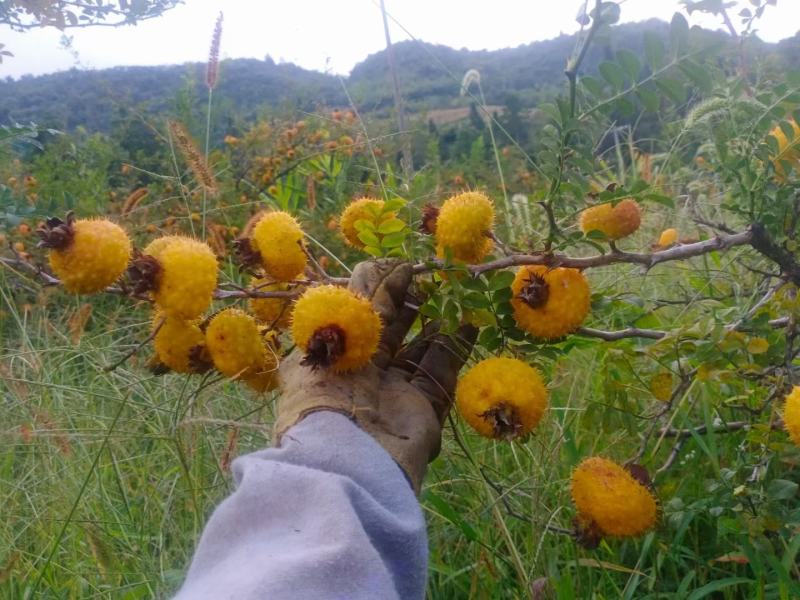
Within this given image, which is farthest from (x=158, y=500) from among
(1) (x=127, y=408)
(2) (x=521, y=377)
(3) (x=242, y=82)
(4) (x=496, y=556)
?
(3) (x=242, y=82)

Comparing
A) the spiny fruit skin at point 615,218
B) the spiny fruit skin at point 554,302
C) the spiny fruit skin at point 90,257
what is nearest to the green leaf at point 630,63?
the spiny fruit skin at point 615,218

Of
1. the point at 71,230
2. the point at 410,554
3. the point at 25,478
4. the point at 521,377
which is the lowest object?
the point at 25,478

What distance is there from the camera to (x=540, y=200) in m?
1.16

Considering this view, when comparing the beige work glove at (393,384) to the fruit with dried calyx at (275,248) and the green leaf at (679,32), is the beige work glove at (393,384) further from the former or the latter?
the green leaf at (679,32)

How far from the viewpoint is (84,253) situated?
1105 millimetres

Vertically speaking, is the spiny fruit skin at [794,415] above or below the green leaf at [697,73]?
below

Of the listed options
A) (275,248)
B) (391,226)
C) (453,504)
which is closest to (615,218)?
(391,226)

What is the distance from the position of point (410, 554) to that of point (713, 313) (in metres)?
0.74

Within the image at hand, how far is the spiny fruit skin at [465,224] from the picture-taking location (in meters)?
1.20

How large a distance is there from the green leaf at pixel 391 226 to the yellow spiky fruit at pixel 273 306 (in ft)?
0.75

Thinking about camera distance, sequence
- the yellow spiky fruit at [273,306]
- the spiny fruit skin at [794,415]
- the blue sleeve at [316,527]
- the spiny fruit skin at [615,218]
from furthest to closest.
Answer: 1. the yellow spiky fruit at [273,306]
2. the spiny fruit skin at [615,218]
3. the spiny fruit skin at [794,415]
4. the blue sleeve at [316,527]

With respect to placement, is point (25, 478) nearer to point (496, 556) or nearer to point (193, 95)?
point (496, 556)

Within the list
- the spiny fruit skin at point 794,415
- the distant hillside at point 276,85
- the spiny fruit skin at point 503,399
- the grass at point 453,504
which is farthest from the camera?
the distant hillside at point 276,85

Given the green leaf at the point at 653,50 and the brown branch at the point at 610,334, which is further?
the brown branch at the point at 610,334
